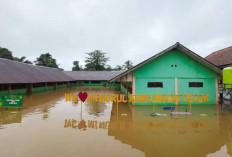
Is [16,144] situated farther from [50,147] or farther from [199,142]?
[199,142]

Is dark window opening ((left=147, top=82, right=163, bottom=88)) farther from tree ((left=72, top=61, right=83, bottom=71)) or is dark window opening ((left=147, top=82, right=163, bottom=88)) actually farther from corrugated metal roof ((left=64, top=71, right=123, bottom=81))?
tree ((left=72, top=61, right=83, bottom=71))

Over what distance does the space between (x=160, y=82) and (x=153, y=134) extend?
25.5 feet

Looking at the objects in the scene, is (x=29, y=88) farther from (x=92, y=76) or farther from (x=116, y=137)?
(x=92, y=76)

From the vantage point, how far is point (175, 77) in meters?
13.8

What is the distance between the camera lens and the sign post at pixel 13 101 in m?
11.3

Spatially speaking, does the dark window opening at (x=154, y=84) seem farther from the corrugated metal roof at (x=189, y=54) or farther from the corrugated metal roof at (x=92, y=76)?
the corrugated metal roof at (x=92, y=76)

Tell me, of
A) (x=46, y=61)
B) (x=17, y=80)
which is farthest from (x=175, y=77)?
(x=46, y=61)

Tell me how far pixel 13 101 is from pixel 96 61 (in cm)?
5576

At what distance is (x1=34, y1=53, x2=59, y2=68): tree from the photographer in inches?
2234

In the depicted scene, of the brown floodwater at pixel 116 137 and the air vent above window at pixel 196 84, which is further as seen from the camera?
the air vent above window at pixel 196 84

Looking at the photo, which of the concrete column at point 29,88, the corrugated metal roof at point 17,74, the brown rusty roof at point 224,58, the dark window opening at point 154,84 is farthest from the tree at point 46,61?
the brown rusty roof at point 224,58

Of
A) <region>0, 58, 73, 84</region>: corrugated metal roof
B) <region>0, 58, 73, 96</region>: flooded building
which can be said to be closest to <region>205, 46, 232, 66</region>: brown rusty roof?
<region>0, 58, 73, 96</region>: flooded building

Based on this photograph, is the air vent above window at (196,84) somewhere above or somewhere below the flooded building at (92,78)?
below

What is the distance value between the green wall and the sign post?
9504mm
